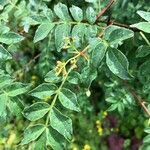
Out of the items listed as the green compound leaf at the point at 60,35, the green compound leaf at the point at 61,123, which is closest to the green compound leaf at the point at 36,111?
the green compound leaf at the point at 61,123

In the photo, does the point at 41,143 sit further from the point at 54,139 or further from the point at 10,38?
the point at 10,38

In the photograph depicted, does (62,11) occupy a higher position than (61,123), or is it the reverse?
(62,11)

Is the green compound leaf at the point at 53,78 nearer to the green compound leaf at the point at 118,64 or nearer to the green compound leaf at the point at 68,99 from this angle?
the green compound leaf at the point at 68,99

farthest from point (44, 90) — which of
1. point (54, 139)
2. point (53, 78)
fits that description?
point (54, 139)

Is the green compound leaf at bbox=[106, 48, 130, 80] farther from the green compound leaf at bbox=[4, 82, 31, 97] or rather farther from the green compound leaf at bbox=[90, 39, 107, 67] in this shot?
the green compound leaf at bbox=[4, 82, 31, 97]

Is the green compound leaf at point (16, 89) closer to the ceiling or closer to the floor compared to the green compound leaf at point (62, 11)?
closer to the floor

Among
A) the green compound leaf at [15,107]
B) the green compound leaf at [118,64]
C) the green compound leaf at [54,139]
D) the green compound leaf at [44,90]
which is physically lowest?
the green compound leaf at [54,139]

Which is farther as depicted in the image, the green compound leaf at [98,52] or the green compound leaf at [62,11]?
the green compound leaf at [62,11]
